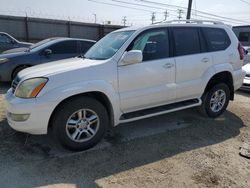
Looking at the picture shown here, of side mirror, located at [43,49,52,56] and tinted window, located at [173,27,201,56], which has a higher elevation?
tinted window, located at [173,27,201,56]

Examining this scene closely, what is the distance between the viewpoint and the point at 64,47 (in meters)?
7.97

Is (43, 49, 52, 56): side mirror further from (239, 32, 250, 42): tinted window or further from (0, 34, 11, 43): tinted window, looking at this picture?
(239, 32, 250, 42): tinted window

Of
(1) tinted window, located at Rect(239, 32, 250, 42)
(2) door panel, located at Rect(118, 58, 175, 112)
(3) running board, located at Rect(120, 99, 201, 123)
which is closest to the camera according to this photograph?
(2) door panel, located at Rect(118, 58, 175, 112)

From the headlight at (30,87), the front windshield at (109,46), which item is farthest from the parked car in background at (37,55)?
the headlight at (30,87)

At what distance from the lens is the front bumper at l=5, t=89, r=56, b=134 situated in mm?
3332

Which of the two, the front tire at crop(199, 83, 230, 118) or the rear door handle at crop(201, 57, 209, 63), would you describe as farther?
the front tire at crop(199, 83, 230, 118)

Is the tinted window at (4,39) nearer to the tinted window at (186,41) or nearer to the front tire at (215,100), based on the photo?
the tinted window at (186,41)

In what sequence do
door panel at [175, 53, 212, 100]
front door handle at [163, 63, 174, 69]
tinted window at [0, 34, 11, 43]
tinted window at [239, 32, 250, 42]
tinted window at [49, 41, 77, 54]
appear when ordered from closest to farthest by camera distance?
front door handle at [163, 63, 174, 69] < door panel at [175, 53, 212, 100] < tinted window at [49, 41, 77, 54] < tinted window at [0, 34, 11, 43] < tinted window at [239, 32, 250, 42]

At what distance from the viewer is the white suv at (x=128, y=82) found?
3.44 m

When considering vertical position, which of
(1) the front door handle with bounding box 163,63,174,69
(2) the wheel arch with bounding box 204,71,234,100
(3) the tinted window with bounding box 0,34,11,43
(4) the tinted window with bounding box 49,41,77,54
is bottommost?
(2) the wheel arch with bounding box 204,71,234,100

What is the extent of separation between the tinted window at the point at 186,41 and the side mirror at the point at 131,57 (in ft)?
3.17

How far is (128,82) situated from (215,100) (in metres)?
2.28

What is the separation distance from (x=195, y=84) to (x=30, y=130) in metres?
2.95

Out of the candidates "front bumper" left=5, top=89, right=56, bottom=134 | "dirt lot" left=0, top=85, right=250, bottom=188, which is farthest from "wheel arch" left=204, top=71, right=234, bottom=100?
"front bumper" left=5, top=89, right=56, bottom=134
